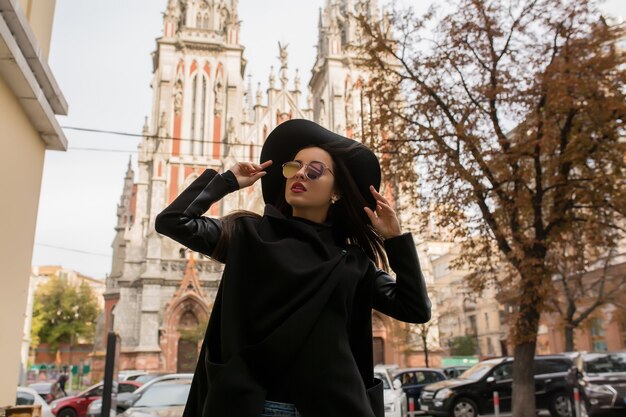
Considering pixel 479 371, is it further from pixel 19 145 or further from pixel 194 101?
pixel 194 101


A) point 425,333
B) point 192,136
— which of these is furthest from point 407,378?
point 192,136

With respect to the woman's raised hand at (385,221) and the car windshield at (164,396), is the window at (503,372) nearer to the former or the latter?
the car windshield at (164,396)

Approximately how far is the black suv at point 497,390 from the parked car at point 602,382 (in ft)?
3.91

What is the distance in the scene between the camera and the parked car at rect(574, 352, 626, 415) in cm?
1135

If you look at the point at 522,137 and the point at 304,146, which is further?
the point at 522,137

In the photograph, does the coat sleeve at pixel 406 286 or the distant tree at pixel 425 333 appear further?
the distant tree at pixel 425 333

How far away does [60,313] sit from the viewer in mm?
51281

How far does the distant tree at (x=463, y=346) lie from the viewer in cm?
4494

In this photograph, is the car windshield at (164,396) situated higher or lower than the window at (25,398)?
higher

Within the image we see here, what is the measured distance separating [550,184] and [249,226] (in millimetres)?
9573

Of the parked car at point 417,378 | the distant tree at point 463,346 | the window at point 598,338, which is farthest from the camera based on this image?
the distant tree at point 463,346

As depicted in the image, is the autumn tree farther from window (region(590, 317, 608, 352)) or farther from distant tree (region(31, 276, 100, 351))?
distant tree (region(31, 276, 100, 351))

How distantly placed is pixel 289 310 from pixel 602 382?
1184 centimetres

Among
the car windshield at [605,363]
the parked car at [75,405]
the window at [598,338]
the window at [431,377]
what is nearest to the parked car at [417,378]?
the window at [431,377]
